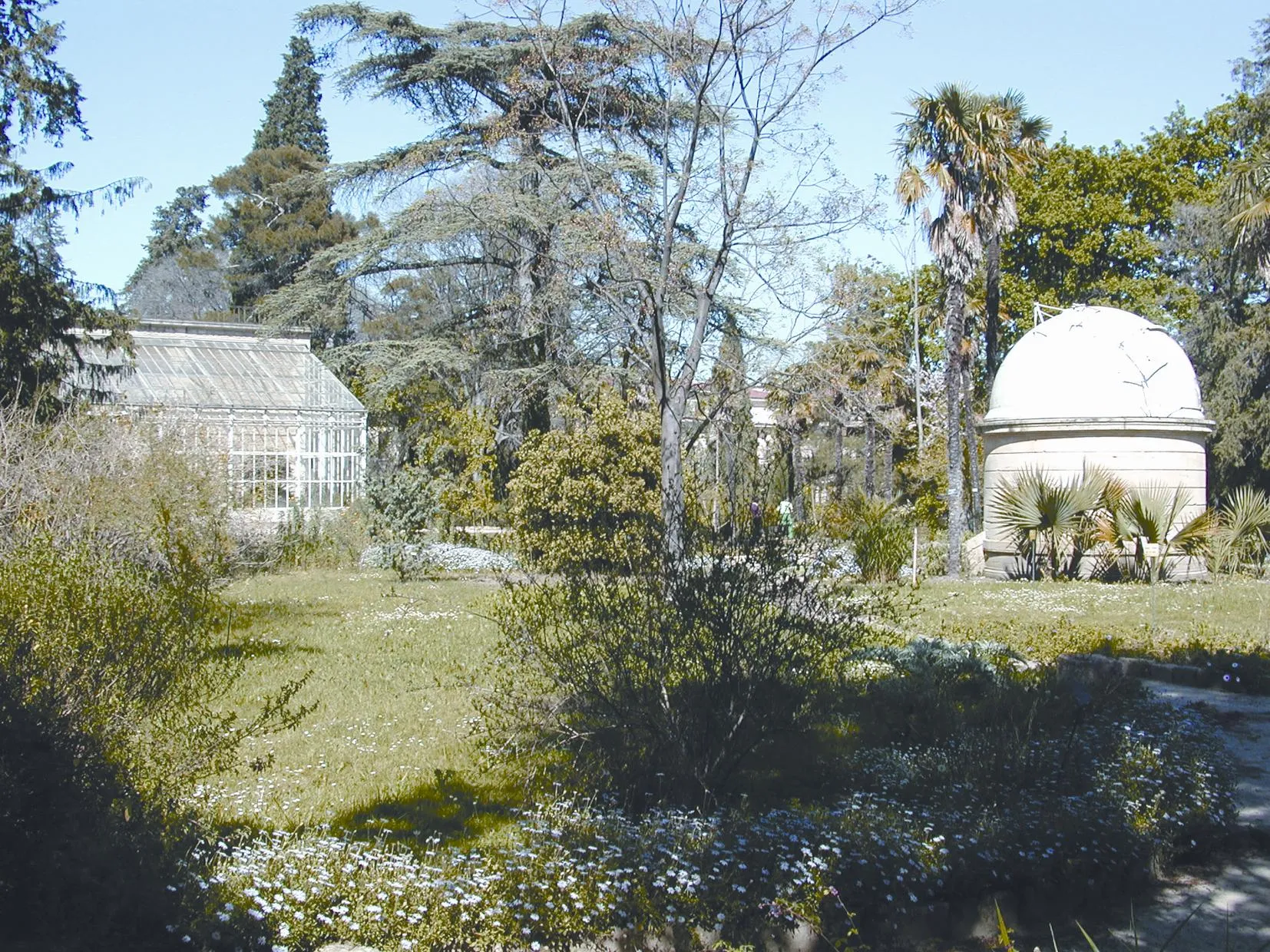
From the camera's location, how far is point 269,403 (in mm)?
24359

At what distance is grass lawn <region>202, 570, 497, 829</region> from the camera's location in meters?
5.63

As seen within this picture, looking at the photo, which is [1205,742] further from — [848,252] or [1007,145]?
[1007,145]

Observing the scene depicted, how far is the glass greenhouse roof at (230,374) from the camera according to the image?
23.7 meters

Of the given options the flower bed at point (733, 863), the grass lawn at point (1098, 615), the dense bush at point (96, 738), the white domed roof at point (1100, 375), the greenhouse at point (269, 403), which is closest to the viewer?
the dense bush at point (96, 738)

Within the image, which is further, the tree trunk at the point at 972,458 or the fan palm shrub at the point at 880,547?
the tree trunk at the point at 972,458

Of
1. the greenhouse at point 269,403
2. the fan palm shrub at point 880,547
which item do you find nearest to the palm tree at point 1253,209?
the fan palm shrub at point 880,547

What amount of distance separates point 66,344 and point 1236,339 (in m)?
24.5

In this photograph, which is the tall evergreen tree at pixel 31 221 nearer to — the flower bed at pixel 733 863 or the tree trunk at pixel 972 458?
the flower bed at pixel 733 863

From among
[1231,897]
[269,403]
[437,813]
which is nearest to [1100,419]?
[1231,897]

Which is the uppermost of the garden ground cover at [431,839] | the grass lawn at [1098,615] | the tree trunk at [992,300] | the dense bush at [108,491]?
the tree trunk at [992,300]

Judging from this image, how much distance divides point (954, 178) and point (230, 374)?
1606 cm

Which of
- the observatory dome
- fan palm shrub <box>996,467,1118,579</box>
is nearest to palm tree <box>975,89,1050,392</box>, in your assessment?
the observatory dome

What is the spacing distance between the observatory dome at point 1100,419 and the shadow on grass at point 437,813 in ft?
49.9

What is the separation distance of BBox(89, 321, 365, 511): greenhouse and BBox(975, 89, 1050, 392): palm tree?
45.4ft
